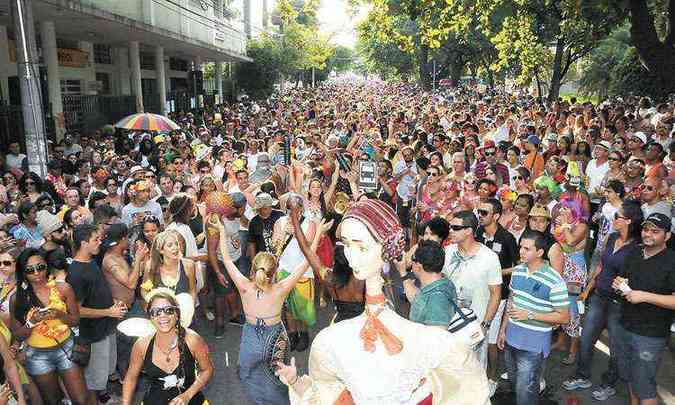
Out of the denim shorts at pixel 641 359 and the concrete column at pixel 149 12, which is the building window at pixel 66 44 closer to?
the concrete column at pixel 149 12

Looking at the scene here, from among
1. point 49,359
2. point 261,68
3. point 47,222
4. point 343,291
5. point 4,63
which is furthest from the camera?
point 261,68

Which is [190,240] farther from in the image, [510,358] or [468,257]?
[510,358]

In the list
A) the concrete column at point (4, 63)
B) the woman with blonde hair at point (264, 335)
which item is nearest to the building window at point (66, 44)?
the concrete column at point (4, 63)

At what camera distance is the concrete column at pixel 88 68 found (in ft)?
72.1

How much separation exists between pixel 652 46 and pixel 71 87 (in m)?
18.9

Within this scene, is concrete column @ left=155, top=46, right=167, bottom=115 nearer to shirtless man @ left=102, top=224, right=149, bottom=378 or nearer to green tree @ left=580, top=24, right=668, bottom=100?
shirtless man @ left=102, top=224, right=149, bottom=378

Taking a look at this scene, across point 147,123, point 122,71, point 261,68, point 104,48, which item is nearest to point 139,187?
point 147,123

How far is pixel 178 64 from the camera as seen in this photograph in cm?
3816

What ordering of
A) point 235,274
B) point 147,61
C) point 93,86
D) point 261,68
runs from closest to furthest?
point 235,274 < point 93,86 < point 147,61 < point 261,68

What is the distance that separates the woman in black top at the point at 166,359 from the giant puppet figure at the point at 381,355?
52.0 inches

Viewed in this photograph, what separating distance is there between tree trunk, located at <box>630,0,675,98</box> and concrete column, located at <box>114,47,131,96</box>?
2181 centimetres

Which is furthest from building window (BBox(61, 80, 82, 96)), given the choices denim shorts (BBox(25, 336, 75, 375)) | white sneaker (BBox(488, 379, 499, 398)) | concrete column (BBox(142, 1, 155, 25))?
white sneaker (BBox(488, 379, 499, 398))

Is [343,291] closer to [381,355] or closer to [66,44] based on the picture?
[381,355]

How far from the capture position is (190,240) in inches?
242
